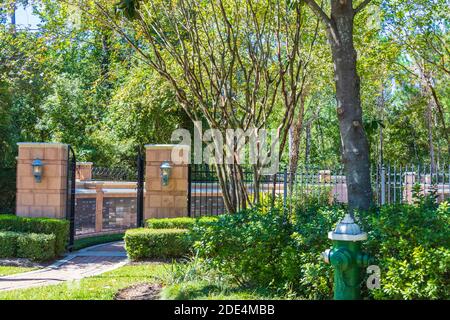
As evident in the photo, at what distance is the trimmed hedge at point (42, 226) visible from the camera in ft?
35.8

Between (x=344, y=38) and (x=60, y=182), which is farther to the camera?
(x=60, y=182)

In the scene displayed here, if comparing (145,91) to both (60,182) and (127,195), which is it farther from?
(60,182)

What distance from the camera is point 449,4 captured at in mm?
15008

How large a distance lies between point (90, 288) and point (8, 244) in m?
4.17

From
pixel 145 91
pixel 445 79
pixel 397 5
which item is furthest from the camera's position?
pixel 445 79

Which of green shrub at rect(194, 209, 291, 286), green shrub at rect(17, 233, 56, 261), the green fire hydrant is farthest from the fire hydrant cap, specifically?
green shrub at rect(17, 233, 56, 261)

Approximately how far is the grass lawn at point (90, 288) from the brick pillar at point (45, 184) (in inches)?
141

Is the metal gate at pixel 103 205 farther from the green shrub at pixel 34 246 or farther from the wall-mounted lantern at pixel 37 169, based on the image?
the green shrub at pixel 34 246

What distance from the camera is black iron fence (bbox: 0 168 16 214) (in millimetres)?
14383

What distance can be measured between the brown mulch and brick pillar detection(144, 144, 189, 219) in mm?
4818

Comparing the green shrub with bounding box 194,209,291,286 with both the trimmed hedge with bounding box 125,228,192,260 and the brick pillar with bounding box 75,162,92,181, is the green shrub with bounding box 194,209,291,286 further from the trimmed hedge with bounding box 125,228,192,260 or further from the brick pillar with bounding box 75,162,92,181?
the brick pillar with bounding box 75,162,92,181

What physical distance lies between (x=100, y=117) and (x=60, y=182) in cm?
1441

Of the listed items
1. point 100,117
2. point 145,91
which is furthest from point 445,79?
Result: point 100,117

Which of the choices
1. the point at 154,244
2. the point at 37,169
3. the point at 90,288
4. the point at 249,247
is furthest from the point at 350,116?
the point at 37,169
